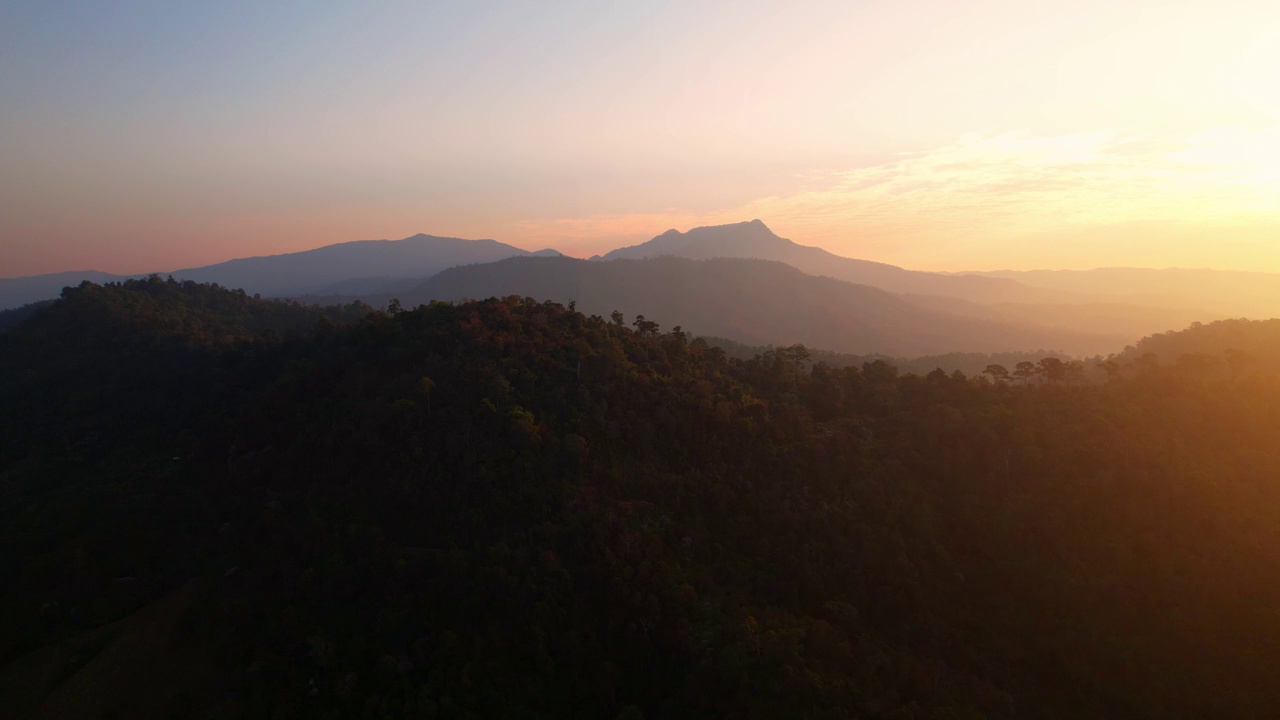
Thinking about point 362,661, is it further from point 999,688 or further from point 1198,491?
point 1198,491

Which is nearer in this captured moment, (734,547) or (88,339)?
(734,547)

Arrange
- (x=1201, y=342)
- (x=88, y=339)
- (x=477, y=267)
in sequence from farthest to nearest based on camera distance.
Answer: (x=477, y=267)
(x=1201, y=342)
(x=88, y=339)

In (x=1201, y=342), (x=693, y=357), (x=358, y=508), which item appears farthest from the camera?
(x=1201, y=342)

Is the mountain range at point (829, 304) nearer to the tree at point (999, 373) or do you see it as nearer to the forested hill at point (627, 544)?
the tree at point (999, 373)

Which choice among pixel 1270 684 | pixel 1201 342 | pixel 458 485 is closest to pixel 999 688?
pixel 1270 684

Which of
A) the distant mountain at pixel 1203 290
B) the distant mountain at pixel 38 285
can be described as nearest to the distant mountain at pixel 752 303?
the distant mountain at pixel 1203 290

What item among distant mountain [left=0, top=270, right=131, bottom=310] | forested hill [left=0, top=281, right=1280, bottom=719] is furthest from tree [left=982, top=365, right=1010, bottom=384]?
distant mountain [left=0, top=270, right=131, bottom=310]

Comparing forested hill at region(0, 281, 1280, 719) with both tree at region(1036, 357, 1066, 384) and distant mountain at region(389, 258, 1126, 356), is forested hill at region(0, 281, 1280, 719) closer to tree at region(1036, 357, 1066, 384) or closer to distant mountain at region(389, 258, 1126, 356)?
tree at region(1036, 357, 1066, 384)

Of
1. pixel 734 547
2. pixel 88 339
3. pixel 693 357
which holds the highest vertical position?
pixel 88 339
